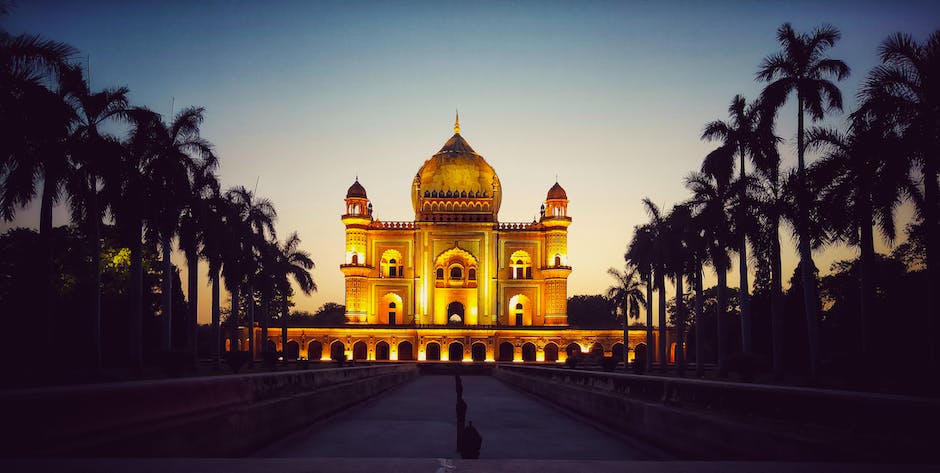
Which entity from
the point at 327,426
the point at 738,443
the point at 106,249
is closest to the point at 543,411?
the point at 327,426

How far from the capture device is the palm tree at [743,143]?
3005 centimetres

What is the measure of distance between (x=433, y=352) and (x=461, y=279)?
905 cm

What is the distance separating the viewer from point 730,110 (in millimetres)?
33094

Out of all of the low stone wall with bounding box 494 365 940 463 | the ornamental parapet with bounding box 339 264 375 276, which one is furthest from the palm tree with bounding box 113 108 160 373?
the ornamental parapet with bounding box 339 264 375 276

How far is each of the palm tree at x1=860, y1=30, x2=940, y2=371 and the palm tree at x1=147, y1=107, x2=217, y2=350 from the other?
25.6 m

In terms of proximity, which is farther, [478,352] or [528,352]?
[528,352]

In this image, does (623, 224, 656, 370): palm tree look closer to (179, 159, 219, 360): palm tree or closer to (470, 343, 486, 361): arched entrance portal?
(470, 343, 486, 361): arched entrance portal

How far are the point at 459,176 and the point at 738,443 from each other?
7267 centimetres

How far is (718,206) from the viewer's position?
109 ft

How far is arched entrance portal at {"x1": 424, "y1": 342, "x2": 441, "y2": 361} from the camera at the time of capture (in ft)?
225

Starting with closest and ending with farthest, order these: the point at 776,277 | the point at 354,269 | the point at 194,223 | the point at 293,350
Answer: the point at 776,277 < the point at 194,223 < the point at 293,350 < the point at 354,269

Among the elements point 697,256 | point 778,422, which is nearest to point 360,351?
point 697,256

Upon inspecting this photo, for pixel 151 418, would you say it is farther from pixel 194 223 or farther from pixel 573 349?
pixel 573 349

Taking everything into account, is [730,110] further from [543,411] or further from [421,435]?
[421,435]
